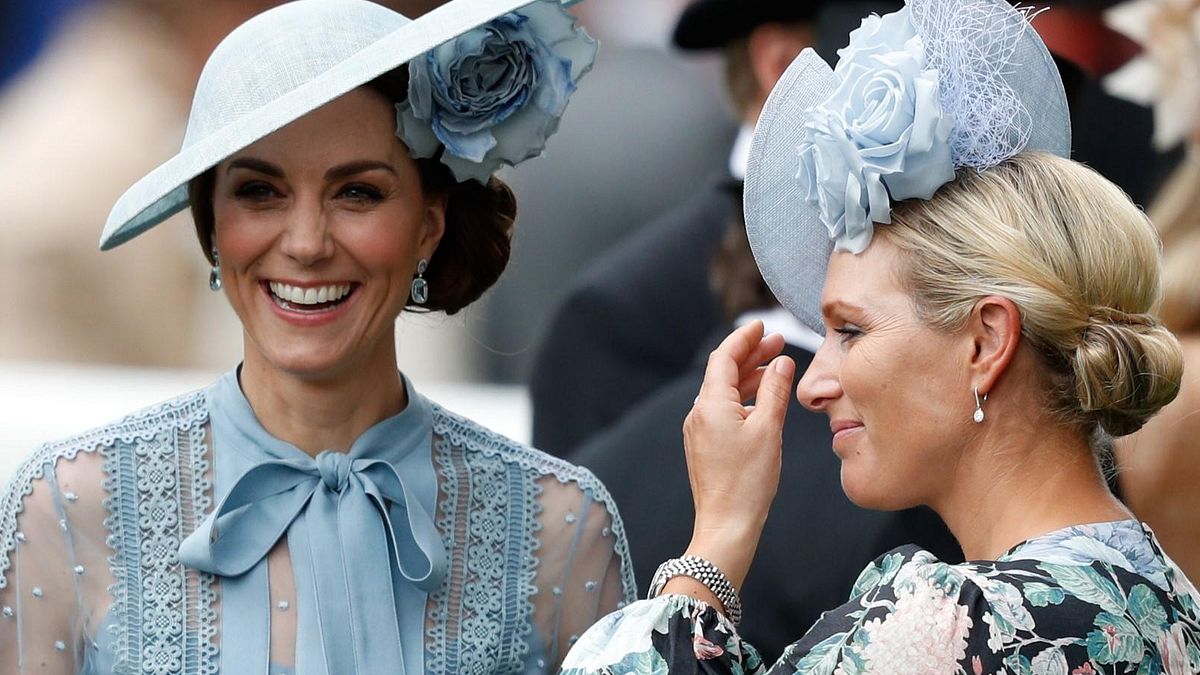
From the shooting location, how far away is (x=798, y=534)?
3543mm

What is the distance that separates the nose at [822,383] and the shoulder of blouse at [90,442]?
3.12 ft

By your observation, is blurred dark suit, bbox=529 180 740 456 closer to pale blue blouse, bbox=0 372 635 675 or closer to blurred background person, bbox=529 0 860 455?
blurred background person, bbox=529 0 860 455

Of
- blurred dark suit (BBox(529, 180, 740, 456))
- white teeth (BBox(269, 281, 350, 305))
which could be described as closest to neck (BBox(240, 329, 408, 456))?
white teeth (BBox(269, 281, 350, 305))

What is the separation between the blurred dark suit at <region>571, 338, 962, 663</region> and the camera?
3.46 metres

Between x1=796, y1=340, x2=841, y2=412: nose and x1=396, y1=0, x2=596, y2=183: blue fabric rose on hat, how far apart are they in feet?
2.08

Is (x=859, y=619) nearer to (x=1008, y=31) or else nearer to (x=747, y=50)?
(x=1008, y=31)

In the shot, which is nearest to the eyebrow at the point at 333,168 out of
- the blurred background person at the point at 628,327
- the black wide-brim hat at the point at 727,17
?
the black wide-brim hat at the point at 727,17

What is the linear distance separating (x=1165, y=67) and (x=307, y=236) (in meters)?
2.08

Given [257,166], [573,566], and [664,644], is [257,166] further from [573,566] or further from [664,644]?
[664,644]

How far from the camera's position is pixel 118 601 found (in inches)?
105

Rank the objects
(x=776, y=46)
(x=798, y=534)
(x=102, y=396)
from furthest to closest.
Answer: (x=102, y=396) → (x=776, y=46) → (x=798, y=534)

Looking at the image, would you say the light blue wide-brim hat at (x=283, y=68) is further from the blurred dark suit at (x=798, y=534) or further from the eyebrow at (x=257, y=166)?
the blurred dark suit at (x=798, y=534)

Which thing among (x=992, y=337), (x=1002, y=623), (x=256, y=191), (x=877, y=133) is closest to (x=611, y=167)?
(x=256, y=191)

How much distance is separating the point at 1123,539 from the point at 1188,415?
137 centimetres
